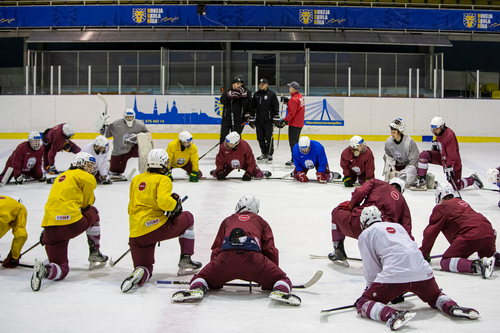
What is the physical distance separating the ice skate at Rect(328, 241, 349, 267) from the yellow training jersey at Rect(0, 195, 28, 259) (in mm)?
Result: 2798

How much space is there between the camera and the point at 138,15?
16.9 meters

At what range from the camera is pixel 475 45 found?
18922 mm

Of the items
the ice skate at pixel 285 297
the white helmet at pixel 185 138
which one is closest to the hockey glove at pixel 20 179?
the white helmet at pixel 185 138

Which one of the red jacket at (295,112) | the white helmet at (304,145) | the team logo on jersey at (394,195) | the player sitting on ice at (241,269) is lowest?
the player sitting on ice at (241,269)

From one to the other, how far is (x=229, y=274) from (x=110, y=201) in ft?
13.3

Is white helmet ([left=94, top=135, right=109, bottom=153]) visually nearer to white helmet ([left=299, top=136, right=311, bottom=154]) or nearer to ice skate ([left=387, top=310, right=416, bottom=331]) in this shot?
white helmet ([left=299, top=136, right=311, bottom=154])

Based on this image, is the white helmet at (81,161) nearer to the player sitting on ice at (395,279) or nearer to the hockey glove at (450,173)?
the player sitting on ice at (395,279)

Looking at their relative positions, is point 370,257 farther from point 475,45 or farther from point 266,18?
point 475,45

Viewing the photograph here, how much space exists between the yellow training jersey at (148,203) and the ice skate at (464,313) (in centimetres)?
223

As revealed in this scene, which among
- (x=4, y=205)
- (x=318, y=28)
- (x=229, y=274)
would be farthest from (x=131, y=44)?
(x=229, y=274)

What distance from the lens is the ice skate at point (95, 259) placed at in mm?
4910

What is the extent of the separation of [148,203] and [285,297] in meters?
1.41

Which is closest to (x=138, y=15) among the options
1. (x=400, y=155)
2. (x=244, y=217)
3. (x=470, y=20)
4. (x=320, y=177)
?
(x=470, y=20)

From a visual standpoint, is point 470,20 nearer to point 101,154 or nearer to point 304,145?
point 304,145
